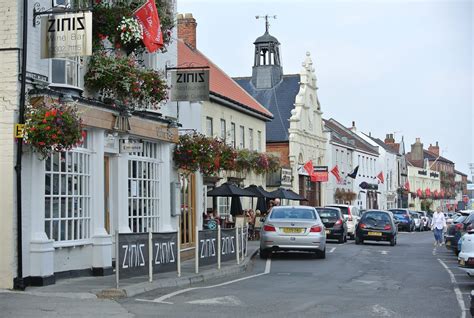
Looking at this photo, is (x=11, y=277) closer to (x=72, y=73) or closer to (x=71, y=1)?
(x=72, y=73)

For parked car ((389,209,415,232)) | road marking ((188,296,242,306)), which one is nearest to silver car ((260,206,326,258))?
road marking ((188,296,242,306))

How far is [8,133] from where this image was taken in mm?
14734

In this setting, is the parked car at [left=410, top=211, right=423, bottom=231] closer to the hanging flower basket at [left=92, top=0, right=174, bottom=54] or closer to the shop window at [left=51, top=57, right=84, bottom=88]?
the hanging flower basket at [left=92, top=0, right=174, bottom=54]

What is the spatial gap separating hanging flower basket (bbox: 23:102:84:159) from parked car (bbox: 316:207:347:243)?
2070cm

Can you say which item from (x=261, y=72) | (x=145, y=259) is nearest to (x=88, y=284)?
(x=145, y=259)

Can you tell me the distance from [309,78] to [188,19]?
2213 centimetres

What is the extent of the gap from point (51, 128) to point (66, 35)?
188cm

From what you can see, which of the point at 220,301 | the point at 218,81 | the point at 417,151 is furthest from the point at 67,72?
the point at 417,151

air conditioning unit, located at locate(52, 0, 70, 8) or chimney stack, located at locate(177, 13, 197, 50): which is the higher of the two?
chimney stack, located at locate(177, 13, 197, 50)

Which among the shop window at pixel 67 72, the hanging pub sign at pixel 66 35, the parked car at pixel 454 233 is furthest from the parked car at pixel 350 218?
the hanging pub sign at pixel 66 35

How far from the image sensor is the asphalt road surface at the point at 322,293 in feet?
40.4

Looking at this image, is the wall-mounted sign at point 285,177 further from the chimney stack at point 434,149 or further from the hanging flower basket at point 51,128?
the chimney stack at point 434,149

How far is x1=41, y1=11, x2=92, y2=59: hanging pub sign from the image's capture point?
14.6 m

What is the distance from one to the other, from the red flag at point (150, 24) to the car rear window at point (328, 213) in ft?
57.5
